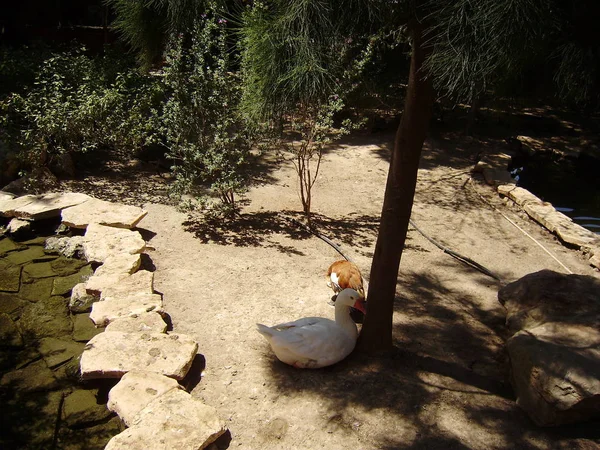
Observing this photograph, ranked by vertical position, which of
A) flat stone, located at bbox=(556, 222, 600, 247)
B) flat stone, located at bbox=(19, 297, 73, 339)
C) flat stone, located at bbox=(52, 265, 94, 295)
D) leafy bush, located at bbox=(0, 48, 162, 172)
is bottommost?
flat stone, located at bbox=(19, 297, 73, 339)

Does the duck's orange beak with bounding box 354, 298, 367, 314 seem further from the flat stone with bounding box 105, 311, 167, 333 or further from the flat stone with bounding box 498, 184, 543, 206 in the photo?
the flat stone with bounding box 498, 184, 543, 206

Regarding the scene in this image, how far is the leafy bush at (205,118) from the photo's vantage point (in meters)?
6.05

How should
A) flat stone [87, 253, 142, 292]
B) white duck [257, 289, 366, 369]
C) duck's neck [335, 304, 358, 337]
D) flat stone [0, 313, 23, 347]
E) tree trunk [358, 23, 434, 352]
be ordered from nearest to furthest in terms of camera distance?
tree trunk [358, 23, 434, 352], white duck [257, 289, 366, 369], duck's neck [335, 304, 358, 337], flat stone [0, 313, 23, 347], flat stone [87, 253, 142, 292]

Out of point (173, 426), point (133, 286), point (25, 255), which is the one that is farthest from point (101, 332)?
point (25, 255)

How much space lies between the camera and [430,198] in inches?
304

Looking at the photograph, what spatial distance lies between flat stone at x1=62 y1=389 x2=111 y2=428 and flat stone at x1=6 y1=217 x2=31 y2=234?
2768mm

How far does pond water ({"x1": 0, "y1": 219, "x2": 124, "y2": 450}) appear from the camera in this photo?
3328 mm

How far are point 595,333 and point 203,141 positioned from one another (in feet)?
14.4

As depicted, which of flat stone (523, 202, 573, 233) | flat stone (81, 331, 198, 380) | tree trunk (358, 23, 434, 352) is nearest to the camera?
tree trunk (358, 23, 434, 352)

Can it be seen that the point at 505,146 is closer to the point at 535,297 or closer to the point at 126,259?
the point at 535,297

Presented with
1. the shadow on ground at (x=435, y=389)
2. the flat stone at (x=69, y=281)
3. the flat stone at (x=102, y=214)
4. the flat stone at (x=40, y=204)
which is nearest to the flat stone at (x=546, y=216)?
the shadow on ground at (x=435, y=389)

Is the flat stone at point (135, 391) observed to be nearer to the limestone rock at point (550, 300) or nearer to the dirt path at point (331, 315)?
the dirt path at point (331, 315)

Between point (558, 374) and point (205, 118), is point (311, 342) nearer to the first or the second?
point (558, 374)

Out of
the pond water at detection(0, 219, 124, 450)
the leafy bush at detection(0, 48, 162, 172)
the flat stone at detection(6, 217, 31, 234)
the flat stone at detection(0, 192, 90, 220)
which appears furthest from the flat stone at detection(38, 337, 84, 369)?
the leafy bush at detection(0, 48, 162, 172)
